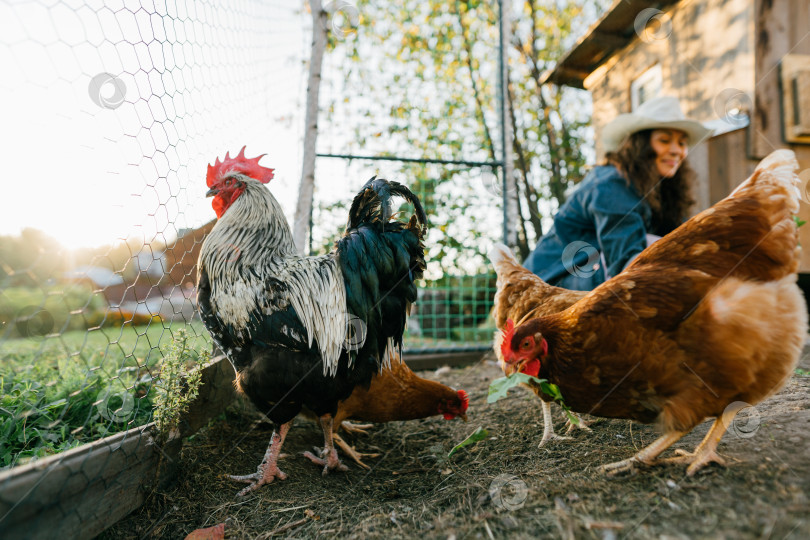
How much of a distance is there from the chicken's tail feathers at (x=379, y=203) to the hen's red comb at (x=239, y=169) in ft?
2.00

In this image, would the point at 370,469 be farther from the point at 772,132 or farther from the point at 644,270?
the point at 772,132

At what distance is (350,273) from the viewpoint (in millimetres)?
2158

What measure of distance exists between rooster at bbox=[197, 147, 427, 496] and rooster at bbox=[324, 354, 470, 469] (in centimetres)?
7

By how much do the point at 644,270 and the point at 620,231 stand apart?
123cm

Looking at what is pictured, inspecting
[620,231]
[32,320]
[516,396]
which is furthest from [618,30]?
[32,320]

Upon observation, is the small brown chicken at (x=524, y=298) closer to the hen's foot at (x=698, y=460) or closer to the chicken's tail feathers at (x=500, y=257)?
the chicken's tail feathers at (x=500, y=257)

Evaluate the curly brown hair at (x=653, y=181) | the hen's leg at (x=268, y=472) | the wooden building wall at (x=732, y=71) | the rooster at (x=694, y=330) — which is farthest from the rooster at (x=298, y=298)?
the wooden building wall at (x=732, y=71)

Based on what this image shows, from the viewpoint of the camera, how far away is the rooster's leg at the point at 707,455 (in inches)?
54.4

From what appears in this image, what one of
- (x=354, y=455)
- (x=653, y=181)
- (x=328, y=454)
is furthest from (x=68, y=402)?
(x=653, y=181)

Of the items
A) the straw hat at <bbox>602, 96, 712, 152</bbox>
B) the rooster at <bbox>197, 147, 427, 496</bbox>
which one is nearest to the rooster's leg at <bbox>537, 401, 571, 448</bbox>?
the rooster at <bbox>197, 147, 427, 496</bbox>

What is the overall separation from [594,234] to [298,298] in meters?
2.24

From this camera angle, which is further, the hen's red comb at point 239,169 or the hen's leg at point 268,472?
the hen's red comb at point 239,169

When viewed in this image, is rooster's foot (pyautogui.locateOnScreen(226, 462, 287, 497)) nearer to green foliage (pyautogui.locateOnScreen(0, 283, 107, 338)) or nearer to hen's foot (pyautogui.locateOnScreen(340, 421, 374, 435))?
hen's foot (pyautogui.locateOnScreen(340, 421, 374, 435))

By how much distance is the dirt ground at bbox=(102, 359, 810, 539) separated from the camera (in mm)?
1149
